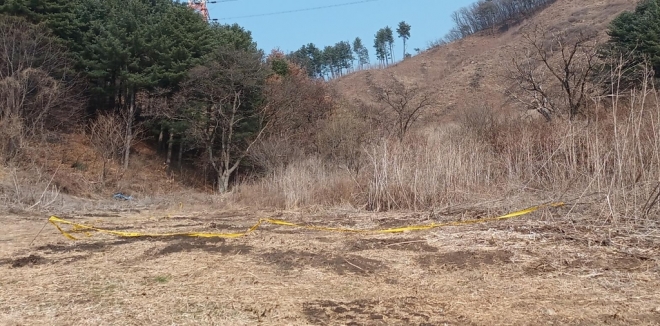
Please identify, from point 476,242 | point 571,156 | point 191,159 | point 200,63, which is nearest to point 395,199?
point 571,156

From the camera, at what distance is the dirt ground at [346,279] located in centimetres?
297

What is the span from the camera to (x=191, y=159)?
988 inches

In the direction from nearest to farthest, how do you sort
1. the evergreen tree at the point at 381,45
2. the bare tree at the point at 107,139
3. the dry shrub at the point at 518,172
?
1. the dry shrub at the point at 518,172
2. the bare tree at the point at 107,139
3. the evergreen tree at the point at 381,45

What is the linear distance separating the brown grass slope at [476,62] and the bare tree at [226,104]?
71.0ft

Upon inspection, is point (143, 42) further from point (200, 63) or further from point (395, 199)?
point (395, 199)

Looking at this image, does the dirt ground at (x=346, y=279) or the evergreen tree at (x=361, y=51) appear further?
the evergreen tree at (x=361, y=51)

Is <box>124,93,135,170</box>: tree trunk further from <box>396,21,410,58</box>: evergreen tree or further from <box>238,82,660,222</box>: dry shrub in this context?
<box>396,21,410,58</box>: evergreen tree

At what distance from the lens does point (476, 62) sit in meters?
55.2

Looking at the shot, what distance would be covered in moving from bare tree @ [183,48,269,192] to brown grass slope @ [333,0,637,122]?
2164 centimetres

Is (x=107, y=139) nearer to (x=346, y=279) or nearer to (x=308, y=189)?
(x=308, y=189)

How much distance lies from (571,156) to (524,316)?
15.6ft

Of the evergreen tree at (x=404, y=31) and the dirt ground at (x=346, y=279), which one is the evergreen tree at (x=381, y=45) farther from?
the dirt ground at (x=346, y=279)

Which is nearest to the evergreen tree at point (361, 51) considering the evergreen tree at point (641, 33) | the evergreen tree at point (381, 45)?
the evergreen tree at point (381, 45)

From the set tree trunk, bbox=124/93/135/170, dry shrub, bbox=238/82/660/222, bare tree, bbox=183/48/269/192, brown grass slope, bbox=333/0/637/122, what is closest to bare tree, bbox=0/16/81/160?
tree trunk, bbox=124/93/135/170
